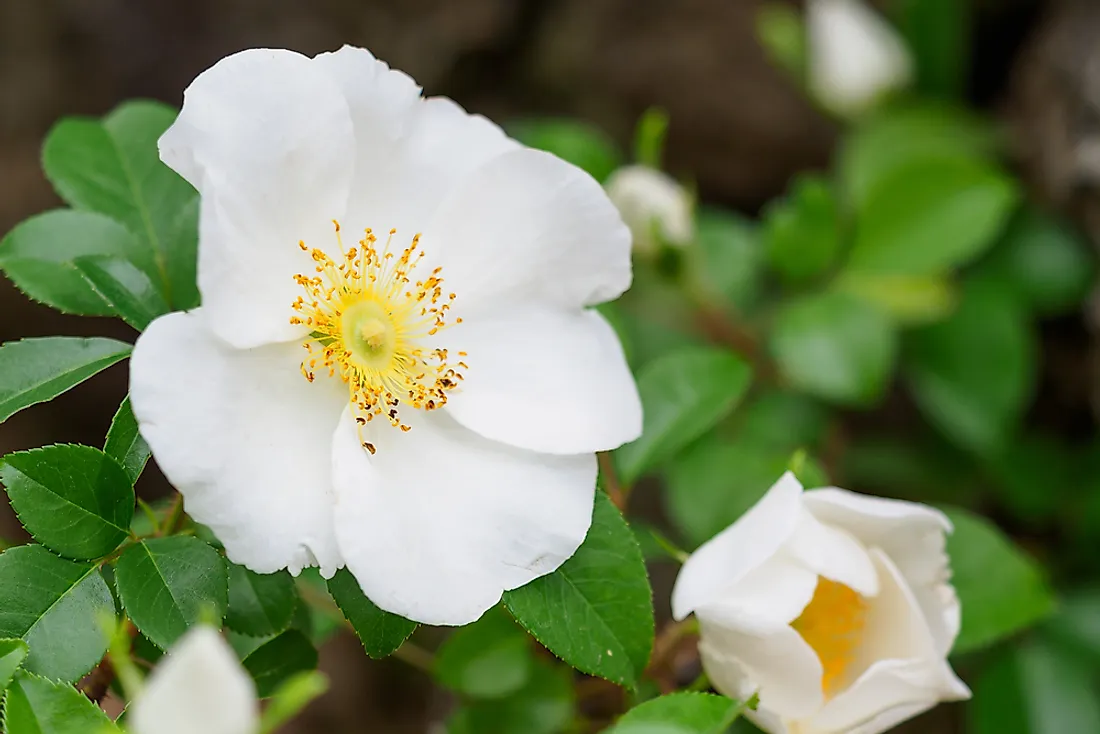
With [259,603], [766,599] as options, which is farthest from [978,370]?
[259,603]

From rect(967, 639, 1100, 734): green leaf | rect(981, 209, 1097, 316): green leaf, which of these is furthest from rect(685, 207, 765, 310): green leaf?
rect(967, 639, 1100, 734): green leaf

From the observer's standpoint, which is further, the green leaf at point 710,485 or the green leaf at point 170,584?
the green leaf at point 710,485

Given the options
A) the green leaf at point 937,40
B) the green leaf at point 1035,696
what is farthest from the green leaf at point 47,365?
the green leaf at point 937,40

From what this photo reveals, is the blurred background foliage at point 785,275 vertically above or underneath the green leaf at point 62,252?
underneath

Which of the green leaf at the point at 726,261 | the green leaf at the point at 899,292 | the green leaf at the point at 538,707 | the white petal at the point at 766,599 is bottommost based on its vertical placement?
the green leaf at the point at 538,707

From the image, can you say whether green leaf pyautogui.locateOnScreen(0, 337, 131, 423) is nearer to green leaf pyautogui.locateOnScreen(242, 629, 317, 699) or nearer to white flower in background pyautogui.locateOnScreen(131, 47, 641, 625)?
white flower in background pyautogui.locateOnScreen(131, 47, 641, 625)

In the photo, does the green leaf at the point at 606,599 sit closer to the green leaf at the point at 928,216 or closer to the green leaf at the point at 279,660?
the green leaf at the point at 279,660
